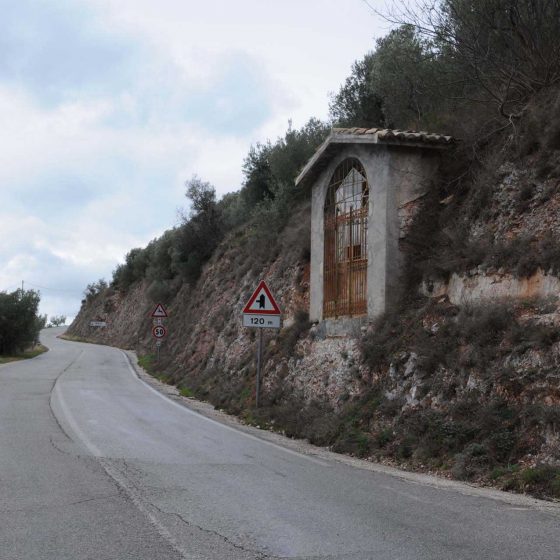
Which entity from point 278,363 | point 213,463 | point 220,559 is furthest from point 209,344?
point 220,559

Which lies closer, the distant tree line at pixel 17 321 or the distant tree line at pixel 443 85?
the distant tree line at pixel 443 85

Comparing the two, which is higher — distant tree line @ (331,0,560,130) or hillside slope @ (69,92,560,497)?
distant tree line @ (331,0,560,130)

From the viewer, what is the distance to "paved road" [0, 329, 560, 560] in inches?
219

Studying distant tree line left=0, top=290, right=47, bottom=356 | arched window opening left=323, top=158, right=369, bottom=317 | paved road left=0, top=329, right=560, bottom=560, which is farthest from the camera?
distant tree line left=0, top=290, right=47, bottom=356

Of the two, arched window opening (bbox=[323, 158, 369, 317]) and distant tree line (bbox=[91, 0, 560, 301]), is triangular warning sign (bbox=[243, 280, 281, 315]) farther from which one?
distant tree line (bbox=[91, 0, 560, 301])

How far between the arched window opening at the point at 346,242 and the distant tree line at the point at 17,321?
3096 centimetres

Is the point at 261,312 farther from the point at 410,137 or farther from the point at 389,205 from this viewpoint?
the point at 410,137

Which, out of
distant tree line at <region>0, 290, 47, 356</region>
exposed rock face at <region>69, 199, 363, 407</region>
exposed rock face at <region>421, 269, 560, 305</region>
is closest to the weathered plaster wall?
exposed rock face at <region>421, 269, 560, 305</region>

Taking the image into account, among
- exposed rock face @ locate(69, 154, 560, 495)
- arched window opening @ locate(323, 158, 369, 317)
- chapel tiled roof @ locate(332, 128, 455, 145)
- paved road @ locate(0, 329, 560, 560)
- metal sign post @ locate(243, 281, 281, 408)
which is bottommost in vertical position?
paved road @ locate(0, 329, 560, 560)

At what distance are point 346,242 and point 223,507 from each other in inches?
460

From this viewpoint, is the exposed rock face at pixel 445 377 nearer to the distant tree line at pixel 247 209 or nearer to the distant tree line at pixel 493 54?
the distant tree line at pixel 493 54

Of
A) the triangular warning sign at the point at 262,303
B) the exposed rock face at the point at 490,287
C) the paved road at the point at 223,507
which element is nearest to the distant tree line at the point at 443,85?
the exposed rock face at the point at 490,287

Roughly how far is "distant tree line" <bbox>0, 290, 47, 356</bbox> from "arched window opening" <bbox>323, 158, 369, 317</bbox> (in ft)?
102

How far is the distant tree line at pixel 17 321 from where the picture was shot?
43938 mm
